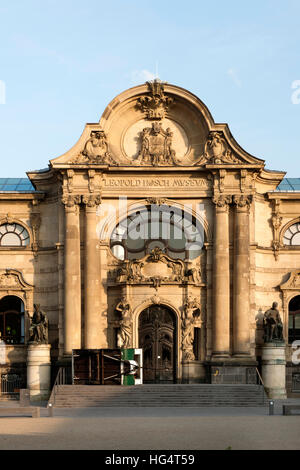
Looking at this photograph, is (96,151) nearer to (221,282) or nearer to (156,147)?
(156,147)

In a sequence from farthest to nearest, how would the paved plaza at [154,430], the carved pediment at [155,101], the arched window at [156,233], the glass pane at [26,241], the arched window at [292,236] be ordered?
the arched window at [292,236] → the glass pane at [26,241] → the arched window at [156,233] → the carved pediment at [155,101] → the paved plaza at [154,430]

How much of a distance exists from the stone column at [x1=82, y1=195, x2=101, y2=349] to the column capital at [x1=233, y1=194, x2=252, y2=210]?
7.26 m

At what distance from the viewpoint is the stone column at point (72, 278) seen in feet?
154

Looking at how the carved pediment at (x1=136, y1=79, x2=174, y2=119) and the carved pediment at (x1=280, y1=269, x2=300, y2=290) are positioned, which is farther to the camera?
the carved pediment at (x1=280, y1=269, x2=300, y2=290)

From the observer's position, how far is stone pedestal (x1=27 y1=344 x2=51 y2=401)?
46.5 meters

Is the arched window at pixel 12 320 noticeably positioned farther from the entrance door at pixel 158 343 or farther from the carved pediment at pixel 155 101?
the carved pediment at pixel 155 101

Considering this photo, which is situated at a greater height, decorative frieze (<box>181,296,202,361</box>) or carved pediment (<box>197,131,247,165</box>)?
carved pediment (<box>197,131,247,165</box>)

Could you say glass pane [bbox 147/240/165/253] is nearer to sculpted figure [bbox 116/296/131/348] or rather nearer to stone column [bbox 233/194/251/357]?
sculpted figure [bbox 116/296/131/348]

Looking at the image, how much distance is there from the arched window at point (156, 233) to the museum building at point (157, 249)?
0.05m

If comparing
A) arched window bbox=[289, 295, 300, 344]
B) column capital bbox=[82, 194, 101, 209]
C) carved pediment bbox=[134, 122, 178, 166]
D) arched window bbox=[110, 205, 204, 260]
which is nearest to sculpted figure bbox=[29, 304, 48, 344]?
arched window bbox=[110, 205, 204, 260]

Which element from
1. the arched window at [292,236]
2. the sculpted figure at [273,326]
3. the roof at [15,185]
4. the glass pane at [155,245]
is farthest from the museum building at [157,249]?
the roof at [15,185]

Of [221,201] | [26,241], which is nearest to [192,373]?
[221,201]

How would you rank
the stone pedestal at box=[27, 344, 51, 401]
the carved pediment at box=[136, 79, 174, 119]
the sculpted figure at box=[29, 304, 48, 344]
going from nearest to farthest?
1. the stone pedestal at box=[27, 344, 51, 401]
2. the sculpted figure at box=[29, 304, 48, 344]
3. the carved pediment at box=[136, 79, 174, 119]
